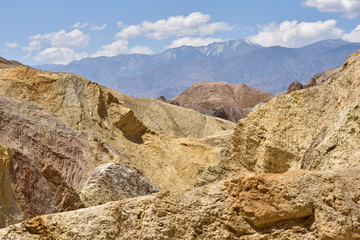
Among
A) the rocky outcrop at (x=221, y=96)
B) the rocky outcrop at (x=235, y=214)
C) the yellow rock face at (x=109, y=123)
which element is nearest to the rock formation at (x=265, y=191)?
the rocky outcrop at (x=235, y=214)

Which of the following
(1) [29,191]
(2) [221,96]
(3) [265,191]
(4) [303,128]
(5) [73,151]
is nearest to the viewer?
(3) [265,191]

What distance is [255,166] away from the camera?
429 inches

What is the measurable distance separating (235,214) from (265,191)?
0.39 metres

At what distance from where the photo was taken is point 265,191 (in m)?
5.24

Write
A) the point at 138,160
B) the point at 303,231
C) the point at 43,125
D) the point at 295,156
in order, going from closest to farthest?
the point at 303,231 < the point at 295,156 < the point at 43,125 < the point at 138,160

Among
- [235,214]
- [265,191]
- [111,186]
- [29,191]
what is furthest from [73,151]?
[265,191]

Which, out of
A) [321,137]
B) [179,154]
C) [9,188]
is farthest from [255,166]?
[179,154]

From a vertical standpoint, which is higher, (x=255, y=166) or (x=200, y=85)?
(x=200, y=85)

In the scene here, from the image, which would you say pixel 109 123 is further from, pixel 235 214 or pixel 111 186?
pixel 235 214

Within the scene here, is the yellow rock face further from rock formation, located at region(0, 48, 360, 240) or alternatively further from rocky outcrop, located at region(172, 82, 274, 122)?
rocky outcrop, located at region(172, 82, 274, 122)

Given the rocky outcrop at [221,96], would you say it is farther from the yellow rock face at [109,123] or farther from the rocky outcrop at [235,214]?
the rocky outcrop at [235,214]

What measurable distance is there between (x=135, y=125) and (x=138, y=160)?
3.41 m

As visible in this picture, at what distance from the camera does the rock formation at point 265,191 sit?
4997mm

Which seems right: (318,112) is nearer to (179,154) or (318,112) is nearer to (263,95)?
(179,154)
